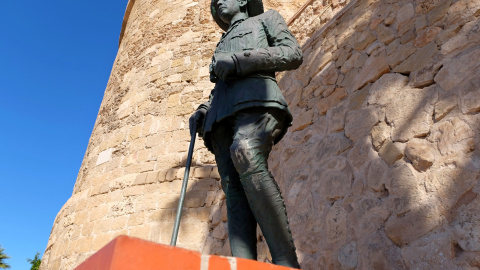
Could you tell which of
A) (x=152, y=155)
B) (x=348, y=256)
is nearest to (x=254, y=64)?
(x=348, y=256)

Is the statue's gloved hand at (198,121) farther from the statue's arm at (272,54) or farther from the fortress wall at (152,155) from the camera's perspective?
the fortress wall at (152,155)

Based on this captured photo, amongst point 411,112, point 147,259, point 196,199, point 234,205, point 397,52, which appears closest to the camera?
point 147,259

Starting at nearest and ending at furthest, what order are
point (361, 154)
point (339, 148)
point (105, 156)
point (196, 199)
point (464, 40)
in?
point (464, 40) → point (361, 154) → point (339, 148) → point (196, 199) → point (105, 156)

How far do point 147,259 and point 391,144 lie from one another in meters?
2.01

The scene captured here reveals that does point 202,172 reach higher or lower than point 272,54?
higher

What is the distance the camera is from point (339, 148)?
304 centimetres

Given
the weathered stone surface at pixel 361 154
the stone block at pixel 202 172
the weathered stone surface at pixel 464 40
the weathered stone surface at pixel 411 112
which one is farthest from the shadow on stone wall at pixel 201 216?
the weathered stone surface at pixel 464 40

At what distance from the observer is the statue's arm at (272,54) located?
170cm

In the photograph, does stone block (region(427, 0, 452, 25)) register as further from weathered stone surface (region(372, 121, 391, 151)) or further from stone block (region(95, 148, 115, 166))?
stone block (region(95, 148, 115, 166))

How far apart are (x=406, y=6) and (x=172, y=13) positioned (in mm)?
4246

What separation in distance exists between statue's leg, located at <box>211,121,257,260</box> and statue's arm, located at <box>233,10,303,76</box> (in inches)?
13.2

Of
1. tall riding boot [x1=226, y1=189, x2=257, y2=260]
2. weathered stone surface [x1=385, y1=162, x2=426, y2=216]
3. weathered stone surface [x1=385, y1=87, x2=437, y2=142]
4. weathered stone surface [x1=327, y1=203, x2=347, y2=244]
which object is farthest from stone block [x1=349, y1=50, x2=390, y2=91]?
tall riding boot [x1=226, y1=189, x2=257, y2=260]

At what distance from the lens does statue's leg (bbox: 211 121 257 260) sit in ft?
5.58

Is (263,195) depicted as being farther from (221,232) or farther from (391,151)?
(221,232)
